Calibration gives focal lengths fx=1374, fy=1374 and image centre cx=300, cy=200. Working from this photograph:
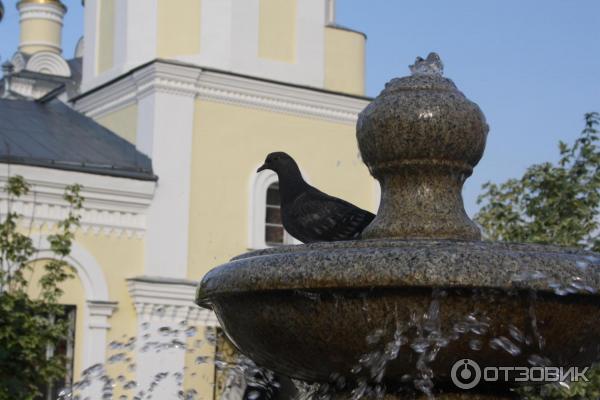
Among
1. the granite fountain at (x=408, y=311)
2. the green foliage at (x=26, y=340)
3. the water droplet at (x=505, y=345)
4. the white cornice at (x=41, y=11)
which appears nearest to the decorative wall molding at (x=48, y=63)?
the white cornice at (x=41, y=11)

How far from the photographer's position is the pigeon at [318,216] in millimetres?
5348

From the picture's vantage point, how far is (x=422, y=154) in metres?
4.80

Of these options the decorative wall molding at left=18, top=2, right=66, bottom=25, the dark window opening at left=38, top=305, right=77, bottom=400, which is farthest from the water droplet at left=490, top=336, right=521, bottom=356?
the decorative wall molding at left=18, top=2, right=66, bottom=25

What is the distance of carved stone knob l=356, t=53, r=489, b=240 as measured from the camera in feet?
15.7

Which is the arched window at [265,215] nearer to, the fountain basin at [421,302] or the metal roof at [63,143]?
the metal roof at [63,143]

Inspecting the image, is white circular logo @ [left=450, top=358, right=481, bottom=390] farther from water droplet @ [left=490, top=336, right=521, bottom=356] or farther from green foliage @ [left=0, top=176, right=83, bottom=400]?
green foliage @ [left=0, top=176, right=83, bottom=400]

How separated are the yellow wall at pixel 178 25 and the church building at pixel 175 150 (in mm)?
20

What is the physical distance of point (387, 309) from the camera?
13.5 feet

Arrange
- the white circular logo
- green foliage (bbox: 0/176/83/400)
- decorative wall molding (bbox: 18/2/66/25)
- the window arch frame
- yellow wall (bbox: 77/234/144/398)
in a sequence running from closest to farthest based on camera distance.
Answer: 1. the white circular logo
2. green foliage (bbox: 0/176/83/400)
3. yellow wall (bbox: 77/234/144/398)
4. the window arch frame
5. decorative wall molding (bbox: 18/2/66/25)

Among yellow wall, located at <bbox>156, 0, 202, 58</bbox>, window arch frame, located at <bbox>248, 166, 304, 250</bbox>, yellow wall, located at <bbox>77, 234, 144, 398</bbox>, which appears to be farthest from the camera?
yellow wall, located at <bbox>156, 0, 202, 58</bbox>

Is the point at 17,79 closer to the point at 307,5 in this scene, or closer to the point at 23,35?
the point at 23,35

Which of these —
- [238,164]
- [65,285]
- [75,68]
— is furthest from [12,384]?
[75,68]

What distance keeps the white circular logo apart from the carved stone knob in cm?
62

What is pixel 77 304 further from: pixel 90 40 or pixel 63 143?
pixel 90 40
